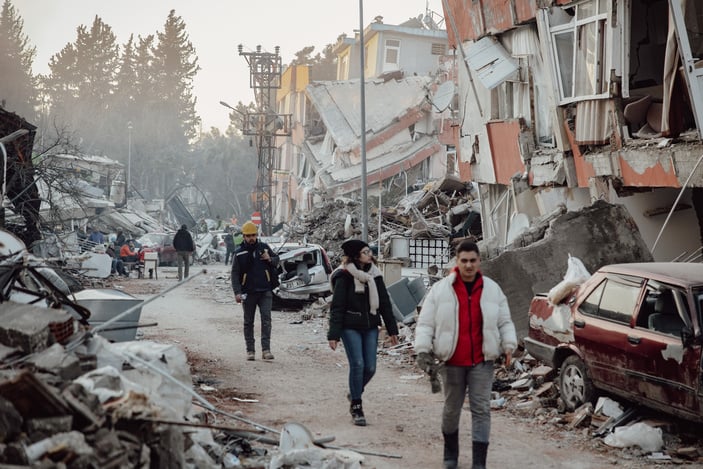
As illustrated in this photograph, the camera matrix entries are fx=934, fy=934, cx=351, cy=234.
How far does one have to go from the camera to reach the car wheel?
31.0ft

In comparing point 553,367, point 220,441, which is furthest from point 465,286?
point 553,367

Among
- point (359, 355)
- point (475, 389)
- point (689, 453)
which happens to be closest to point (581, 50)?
point (359, 355)

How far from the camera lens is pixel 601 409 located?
9172 mm

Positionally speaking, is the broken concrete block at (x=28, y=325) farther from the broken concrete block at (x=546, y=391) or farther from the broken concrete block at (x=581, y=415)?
the broken concrete block at (x=546, y=391)

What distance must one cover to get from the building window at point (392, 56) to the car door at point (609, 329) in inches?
2009

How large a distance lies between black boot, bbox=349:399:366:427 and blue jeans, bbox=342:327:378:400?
2.1 inches

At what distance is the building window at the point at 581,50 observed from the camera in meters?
15.8

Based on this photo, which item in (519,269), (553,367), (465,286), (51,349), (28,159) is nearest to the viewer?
(51,349)

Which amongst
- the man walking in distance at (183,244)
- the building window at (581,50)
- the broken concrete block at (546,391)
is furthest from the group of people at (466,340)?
the man walking in distance at (183,244)

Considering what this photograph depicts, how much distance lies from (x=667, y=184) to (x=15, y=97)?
8341 cm

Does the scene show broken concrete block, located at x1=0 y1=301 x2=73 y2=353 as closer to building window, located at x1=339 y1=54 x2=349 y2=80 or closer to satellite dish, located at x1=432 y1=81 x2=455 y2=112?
satellite dish, located at x1=432 y1=81 x2=455 y2=112

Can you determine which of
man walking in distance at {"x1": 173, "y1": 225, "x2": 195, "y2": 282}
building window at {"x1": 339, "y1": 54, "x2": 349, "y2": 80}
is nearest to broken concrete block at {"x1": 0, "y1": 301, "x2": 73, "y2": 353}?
man walking in distance at {"x1": 173, "y1": 225, "x2": 195, "y2": 282}

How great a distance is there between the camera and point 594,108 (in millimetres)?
16250

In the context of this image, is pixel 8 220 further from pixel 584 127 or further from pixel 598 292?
pixel 598 292
